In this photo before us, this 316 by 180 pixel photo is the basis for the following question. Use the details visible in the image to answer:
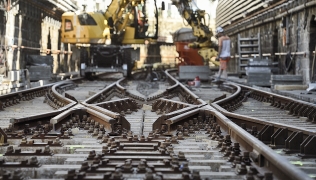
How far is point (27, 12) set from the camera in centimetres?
2059

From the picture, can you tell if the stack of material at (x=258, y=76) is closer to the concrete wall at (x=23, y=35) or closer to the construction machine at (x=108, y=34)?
the construction machine at (x=108, y=34)

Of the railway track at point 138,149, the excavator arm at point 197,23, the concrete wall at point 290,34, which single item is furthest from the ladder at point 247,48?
the railway track at point 138,149

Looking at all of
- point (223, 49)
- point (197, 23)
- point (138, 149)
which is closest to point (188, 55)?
point (197, 23)

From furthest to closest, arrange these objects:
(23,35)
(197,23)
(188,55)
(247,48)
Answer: (247,48)
(188,55)
(23,35)
(197,23)

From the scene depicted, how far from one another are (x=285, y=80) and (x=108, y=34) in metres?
8.45

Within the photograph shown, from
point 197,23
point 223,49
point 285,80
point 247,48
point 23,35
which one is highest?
point 197,23

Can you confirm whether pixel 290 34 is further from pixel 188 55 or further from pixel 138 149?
pixel 138 149

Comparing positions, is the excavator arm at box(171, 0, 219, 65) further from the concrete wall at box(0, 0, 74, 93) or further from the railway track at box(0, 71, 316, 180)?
the railway track at box(0, 71, 316, 180)

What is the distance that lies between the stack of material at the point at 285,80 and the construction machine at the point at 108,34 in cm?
683

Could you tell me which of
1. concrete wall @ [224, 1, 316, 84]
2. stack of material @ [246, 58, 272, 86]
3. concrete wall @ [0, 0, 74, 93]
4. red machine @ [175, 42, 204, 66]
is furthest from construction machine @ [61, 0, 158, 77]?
stack of material @ [246, 58, 272, 86]

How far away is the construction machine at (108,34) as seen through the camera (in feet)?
64.2

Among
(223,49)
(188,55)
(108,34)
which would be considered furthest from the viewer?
(188,55)

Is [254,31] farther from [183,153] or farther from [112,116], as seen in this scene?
[183,153]

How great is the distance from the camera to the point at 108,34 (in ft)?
65.9
